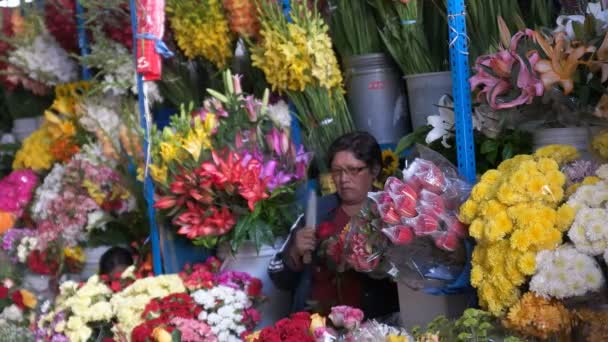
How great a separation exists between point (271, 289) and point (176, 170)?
1.95ft

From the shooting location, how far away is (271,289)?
11.9 feet

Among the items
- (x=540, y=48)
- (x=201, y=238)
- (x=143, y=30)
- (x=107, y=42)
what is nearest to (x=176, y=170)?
(x=201, y=238)

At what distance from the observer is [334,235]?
3.16 meters

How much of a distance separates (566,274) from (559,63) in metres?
0.65

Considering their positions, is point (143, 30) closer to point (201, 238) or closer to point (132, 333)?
point (201, 238)

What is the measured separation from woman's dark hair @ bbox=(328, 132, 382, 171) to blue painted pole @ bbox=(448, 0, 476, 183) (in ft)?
2.28

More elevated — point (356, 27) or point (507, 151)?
point (356, 27)

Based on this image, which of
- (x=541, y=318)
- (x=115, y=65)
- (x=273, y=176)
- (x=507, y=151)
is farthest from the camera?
(x=115, y=65)

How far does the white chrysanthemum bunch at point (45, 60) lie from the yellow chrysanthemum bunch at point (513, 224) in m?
3.28

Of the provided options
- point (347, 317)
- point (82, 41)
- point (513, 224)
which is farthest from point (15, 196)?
point (513, 224)

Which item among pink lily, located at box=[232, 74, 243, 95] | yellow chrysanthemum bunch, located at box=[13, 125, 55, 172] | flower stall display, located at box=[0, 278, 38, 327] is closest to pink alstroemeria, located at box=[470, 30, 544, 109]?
pink lily, located at box=[232, 74, 243, 95]

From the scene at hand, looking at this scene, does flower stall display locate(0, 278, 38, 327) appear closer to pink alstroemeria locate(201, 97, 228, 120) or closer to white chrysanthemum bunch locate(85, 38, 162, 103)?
Answer: white chrysanthemum bunch locate(85, 38, 162, 103)

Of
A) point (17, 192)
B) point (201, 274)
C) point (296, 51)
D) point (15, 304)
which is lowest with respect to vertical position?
point (15, 304)

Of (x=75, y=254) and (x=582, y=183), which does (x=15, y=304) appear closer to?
(x=75, y=254)
